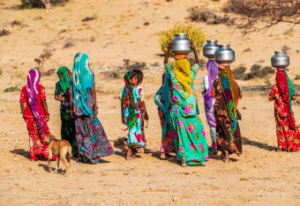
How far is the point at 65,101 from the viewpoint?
8125 mm

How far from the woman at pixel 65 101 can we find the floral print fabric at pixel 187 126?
1.71m

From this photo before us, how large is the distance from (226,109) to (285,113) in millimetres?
1392

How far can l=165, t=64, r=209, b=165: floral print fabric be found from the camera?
753cm

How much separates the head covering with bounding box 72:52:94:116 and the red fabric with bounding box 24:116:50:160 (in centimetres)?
92

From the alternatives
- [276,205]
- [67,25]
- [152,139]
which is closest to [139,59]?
[67,25]

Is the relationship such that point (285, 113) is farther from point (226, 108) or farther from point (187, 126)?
point (187, 126)

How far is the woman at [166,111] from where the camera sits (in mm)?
7657

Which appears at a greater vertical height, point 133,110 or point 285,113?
point 133,110

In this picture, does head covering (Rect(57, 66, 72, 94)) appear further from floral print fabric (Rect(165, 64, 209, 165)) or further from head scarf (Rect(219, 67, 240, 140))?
head scarf (Rect(219, 67, 240, 140))

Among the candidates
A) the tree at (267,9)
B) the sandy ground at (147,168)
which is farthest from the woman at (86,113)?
the tree at (267,9)

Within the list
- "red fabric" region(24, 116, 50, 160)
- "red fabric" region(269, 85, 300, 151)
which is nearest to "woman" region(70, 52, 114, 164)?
"red fabric" region(24, 116, 50, 160)

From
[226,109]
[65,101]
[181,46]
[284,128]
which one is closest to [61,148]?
[65,101]

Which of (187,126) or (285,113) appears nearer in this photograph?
(187,126)

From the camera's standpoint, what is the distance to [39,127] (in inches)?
325
